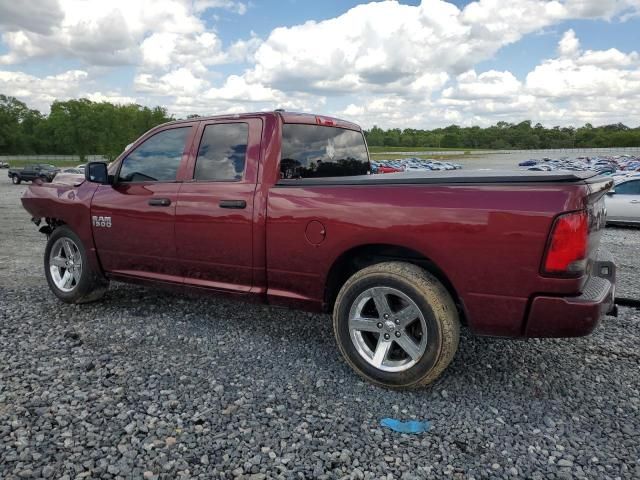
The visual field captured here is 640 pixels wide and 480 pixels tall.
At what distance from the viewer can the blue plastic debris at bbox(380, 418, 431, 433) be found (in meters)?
2.90

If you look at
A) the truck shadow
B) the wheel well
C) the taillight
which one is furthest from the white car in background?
the taillight

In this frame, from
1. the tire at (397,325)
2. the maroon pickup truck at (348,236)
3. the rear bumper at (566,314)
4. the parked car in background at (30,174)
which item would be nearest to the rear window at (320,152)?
the maroon pickup truck at (348,236)

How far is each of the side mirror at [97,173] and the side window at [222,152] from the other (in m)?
1.04

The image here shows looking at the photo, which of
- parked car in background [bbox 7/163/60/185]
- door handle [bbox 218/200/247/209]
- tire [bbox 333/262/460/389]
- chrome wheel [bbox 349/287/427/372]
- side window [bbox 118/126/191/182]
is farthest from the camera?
parked car in background [bbox 7/163/60/185]

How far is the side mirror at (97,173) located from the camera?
4.62 m

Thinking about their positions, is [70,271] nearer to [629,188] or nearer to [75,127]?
[629,188]

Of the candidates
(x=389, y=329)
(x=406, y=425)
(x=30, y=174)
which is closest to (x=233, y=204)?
(x=389, y=329)

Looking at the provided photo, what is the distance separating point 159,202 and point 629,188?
38.9ft

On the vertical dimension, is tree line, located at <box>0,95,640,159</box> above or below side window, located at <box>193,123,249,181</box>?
above

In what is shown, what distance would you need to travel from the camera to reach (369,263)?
368cm

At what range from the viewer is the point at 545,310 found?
2879 mm

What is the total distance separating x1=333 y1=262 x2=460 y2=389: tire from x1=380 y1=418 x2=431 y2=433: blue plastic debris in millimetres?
307

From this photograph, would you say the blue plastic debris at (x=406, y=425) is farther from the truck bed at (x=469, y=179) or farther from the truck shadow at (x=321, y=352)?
the truck bed at (x=469, y=179)

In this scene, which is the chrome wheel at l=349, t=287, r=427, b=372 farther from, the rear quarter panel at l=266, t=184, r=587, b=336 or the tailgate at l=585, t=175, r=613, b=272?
the tailgate at l=585, t=175, r=613, b=272
